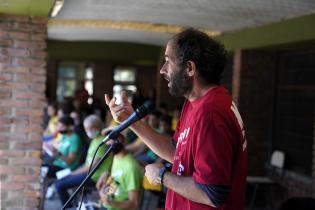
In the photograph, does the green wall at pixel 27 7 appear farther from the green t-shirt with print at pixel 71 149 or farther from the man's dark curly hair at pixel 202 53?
the man's dark curly hair at pixel 202 53

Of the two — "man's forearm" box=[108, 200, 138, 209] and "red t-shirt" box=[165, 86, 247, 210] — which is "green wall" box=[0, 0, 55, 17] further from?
"red t-shirt" box=[165, 86, 247, 210]

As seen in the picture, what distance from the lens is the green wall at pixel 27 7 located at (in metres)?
4.54

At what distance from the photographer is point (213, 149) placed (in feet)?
6.82

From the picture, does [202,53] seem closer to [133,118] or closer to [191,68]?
[191,68]

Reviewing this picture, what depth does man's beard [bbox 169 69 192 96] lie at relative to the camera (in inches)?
89.7

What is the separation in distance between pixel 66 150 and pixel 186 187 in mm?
5271

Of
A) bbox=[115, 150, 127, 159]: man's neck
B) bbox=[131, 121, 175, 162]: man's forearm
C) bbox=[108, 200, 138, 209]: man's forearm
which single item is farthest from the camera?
bbox=[115, 150, 127, 159]: man's neck

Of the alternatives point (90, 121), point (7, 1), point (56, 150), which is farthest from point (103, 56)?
point (7, 1)

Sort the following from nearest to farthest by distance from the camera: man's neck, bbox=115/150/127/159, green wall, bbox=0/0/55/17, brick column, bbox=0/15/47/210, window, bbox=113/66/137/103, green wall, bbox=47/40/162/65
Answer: green wall, bbox=0/0/55/17
man's neck, bbox=115/150/127/159
brick column, bbox=0/15/47/210
green wall, bbox=47/40/162/65
window, bbox=113/66/137/103

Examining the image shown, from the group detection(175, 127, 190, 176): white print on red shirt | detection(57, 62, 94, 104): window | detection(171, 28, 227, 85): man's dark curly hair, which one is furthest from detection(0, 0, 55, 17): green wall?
detection(57, 62, 94, 104): window

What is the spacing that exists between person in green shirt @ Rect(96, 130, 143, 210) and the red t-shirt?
95.0 inches

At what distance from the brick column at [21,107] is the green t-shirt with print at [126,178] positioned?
3.38 feet

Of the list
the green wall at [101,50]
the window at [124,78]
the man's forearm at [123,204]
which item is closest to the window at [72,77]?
the window at [124,78]

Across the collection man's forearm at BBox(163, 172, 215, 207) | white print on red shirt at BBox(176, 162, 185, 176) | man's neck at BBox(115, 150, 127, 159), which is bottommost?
man's neck at BBox(115, 150, 127, 159)
